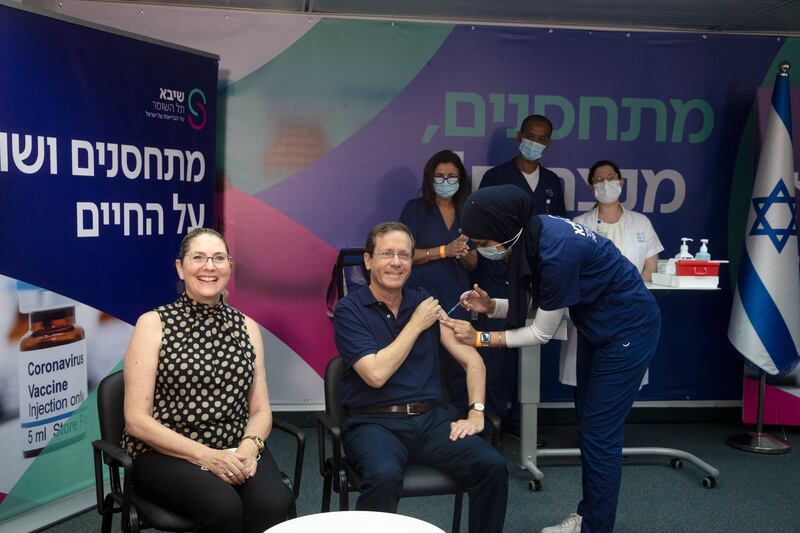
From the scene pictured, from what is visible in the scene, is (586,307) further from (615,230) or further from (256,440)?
(615,230)

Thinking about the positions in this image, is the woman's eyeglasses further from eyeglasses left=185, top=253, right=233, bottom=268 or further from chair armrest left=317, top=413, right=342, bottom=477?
chair armrest left=317, top=413, right=342, bottom=477

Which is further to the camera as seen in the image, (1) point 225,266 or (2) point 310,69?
(2) point 310,69

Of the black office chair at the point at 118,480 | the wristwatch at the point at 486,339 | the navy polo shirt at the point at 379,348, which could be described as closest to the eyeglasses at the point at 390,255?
the navy polo shirt at the point at 379,348

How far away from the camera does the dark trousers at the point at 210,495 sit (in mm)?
2201

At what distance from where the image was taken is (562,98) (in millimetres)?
4703

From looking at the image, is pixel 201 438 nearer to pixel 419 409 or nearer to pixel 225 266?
pixel 225 266

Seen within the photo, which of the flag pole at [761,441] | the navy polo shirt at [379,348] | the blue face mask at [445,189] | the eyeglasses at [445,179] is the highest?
the eyeglasses at [445,179]

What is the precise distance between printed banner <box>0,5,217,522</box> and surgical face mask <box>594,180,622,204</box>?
219 centimetres

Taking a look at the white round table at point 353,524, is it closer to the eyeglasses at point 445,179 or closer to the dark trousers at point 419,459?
the dark trousers at point 419,459

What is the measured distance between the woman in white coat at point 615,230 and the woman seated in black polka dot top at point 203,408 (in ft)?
6.63

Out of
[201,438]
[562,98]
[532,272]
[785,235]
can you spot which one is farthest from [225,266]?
[785,235]

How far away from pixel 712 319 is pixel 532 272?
272cm

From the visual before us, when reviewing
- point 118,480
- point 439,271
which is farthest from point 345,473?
point 439,271

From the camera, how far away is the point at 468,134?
4.67m
